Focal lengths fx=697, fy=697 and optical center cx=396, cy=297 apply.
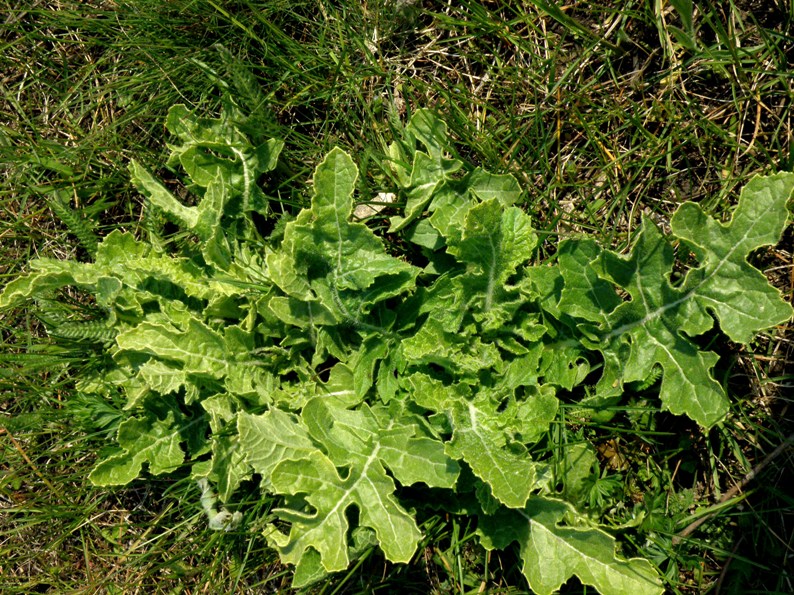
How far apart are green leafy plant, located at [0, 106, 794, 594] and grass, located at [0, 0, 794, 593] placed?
0.30 m

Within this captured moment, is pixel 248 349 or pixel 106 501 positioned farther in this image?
pixel 106 501

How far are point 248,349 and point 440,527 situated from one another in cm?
130

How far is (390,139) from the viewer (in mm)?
3896

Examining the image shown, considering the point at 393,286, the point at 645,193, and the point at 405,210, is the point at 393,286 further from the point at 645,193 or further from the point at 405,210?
the point at 645,193

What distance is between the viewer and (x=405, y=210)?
3504 millimetres

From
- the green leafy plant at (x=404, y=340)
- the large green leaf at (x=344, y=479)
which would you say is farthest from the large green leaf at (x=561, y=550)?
the large green leaf at (x=344, y=479)

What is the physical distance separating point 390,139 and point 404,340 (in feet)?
4.14

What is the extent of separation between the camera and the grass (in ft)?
11.1

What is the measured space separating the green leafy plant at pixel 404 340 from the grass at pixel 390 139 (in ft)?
0.99

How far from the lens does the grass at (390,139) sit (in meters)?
3.38

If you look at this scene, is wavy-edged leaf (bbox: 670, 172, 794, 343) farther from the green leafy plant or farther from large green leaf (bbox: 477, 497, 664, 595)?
large green leaf (bbox: 477, 497, 664, 595)

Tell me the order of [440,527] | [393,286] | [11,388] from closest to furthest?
1. [393,286]
2. [440,527]
3. [11,388]

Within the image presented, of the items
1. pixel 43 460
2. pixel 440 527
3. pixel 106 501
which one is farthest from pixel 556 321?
pixel 43 460

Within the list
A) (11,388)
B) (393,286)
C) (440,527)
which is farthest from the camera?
(11,388)
